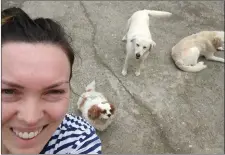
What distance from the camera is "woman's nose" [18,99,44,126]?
0.97m

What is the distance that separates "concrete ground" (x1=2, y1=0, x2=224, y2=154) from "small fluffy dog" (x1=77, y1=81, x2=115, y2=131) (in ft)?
0.51

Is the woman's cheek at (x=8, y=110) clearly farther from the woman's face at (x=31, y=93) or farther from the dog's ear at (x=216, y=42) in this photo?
the dog's ear at (x=216, y=42)

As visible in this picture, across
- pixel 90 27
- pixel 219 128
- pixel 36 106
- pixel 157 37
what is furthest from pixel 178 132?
pixel 36 106

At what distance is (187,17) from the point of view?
4.82 meters

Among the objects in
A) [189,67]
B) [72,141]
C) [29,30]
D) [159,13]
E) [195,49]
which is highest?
[29,30]

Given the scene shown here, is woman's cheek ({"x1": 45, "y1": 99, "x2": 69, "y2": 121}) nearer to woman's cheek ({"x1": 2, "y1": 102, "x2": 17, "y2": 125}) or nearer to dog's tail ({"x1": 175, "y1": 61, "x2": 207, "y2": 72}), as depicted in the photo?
woman's cheek ({"x1": 2, "y1": 102, "x2": 17, "y2": 125})

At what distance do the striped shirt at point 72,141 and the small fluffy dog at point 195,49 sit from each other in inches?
111

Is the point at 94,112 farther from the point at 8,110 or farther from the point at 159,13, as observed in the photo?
the point at 8,110

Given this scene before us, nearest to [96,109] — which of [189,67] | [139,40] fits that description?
[139,40]

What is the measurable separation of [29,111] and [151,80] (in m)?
2.95

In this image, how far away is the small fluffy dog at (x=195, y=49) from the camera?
158 inches

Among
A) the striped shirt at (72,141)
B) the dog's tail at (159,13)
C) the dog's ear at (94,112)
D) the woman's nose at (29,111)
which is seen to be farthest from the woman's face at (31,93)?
the dog's tail at (159,13)

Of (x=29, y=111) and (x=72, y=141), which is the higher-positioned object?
(x=29, y=111)

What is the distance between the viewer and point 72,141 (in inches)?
50.8
